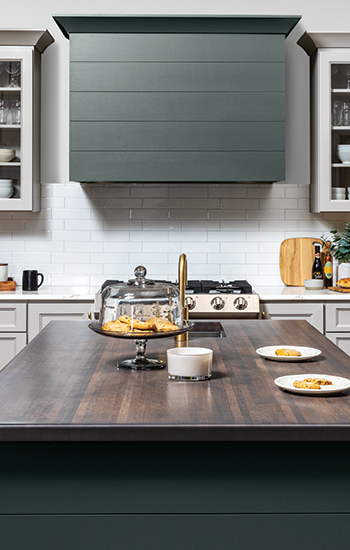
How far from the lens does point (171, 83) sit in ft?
13.2

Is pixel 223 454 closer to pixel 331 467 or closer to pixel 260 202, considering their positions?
pixel 331 467

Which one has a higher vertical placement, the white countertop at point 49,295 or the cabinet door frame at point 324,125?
the cabinet door frame at point 324,125

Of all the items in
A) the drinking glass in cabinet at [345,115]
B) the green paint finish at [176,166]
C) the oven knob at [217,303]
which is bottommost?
the oven knob at [217,303]

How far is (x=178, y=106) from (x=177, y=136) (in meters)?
0.20

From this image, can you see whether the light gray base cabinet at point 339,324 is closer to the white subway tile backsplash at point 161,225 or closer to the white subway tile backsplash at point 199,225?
the white subway tile backsplash at point 199,225

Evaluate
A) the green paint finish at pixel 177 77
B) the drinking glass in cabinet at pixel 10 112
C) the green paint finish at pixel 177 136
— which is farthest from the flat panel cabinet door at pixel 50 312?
the green paint finish at pixel 177 77

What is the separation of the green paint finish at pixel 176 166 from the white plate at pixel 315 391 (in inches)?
100.0

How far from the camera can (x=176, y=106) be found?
4.04 metres

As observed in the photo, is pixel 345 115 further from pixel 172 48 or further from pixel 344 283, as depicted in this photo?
pixel 172 48

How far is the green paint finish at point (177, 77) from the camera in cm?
401

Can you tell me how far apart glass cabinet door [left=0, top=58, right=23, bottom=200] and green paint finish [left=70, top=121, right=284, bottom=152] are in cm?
45

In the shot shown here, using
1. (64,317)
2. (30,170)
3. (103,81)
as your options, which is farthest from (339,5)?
(64,317)

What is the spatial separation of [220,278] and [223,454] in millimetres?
3243

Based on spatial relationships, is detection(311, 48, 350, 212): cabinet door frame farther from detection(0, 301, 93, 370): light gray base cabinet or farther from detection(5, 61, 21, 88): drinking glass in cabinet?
detection(5, 61, 21, 88): drinking glass in cabinet
